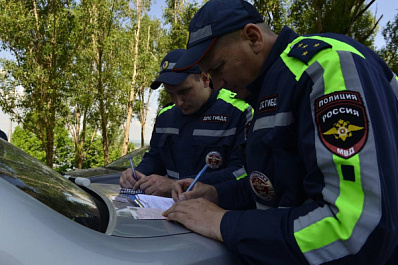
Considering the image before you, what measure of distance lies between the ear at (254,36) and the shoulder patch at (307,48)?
158 millimetres

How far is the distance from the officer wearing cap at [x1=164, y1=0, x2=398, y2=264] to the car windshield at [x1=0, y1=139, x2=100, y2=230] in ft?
0.97

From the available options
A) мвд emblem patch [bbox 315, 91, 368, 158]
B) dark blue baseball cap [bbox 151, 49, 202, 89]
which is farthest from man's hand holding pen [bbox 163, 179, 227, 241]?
dark blue baseball cap [bbox 151, 49, 202, 89]

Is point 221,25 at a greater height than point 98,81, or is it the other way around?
point 98,81

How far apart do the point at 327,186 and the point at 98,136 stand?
21808 millimetres

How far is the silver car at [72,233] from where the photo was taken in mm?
867

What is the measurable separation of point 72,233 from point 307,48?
2.78ft

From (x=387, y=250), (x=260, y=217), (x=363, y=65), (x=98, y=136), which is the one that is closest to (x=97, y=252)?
(x=260, y=217)

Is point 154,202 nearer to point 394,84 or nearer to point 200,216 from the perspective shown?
point 200,216

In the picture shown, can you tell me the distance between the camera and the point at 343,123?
0.97 m

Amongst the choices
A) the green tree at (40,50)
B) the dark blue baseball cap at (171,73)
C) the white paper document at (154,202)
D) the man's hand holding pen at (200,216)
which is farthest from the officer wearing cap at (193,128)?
the green tree at (40,50)

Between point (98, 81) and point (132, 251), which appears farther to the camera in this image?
point (98, 81)

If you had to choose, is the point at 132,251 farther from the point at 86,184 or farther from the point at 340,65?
the point at 86,184

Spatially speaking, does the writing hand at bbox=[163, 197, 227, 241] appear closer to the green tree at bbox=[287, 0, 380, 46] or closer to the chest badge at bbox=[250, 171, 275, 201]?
the chest badge at bbox=[250, 171, 275, 201]

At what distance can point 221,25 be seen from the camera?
4.34 ft
